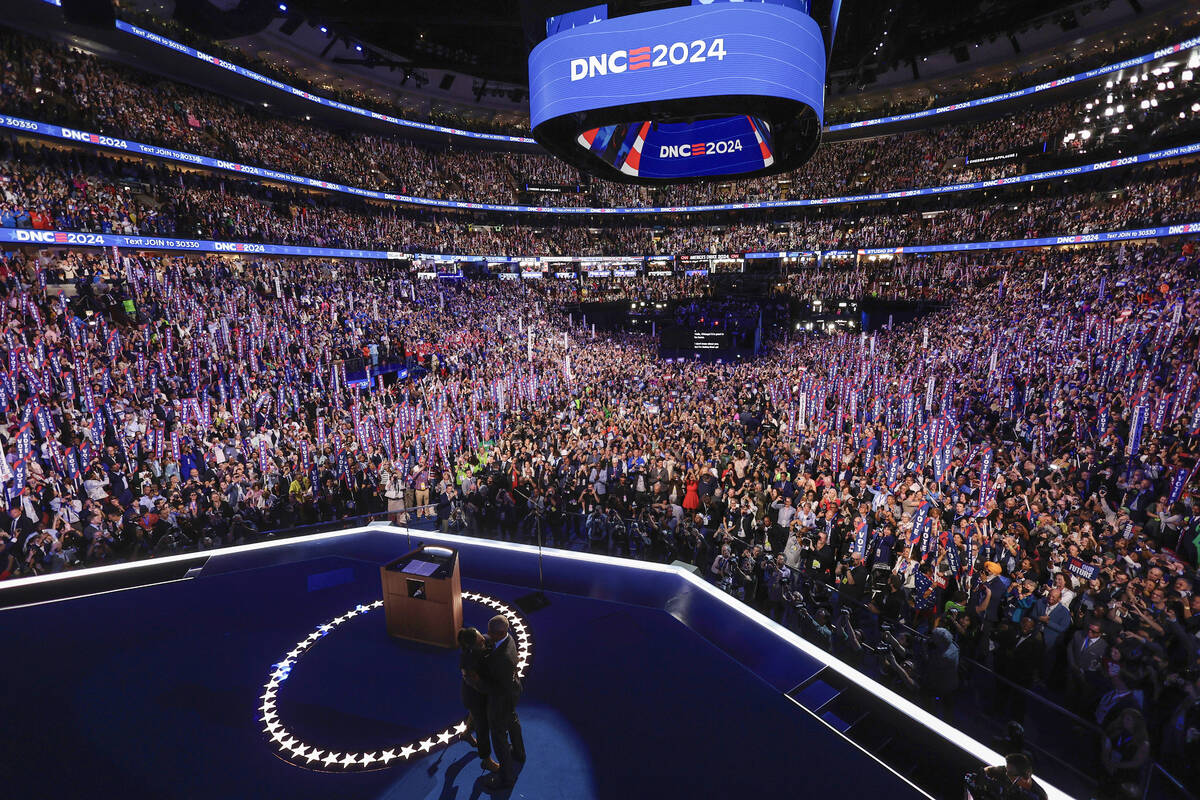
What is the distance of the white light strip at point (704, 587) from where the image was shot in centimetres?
434

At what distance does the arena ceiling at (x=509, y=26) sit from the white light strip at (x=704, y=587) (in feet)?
77.6

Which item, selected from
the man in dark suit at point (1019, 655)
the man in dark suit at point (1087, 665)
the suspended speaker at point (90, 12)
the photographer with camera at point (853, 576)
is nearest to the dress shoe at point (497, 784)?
the man in dark suit at point (1019, 655)

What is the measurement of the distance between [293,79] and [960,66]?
42.5 m

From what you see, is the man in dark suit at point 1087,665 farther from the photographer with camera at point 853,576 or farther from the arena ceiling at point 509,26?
the arena ceiling at point 509,26

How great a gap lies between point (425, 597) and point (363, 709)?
3.65 ft

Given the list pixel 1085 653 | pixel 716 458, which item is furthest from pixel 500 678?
pixel 716 458

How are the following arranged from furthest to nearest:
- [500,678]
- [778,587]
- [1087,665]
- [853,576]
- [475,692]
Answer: [853,576], [778,587], [1087,665], [475,692], [500,678]

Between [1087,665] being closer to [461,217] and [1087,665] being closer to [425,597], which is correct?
[425,597]

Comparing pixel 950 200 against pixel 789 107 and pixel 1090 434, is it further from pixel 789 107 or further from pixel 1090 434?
pixel 789 107

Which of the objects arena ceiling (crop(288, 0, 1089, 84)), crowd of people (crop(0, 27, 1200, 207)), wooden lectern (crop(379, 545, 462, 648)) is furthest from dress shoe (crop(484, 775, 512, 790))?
arena ceiling (crop(288, 0, 1089, 84))

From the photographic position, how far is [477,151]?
148ft

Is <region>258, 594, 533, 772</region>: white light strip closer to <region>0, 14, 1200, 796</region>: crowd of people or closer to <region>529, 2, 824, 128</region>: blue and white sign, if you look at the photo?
<region>0, 14, 1200, 796</region>: crowd of people

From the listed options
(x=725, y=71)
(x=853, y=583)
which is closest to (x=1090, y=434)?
(x=853, y=583)

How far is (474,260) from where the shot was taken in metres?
40.1
